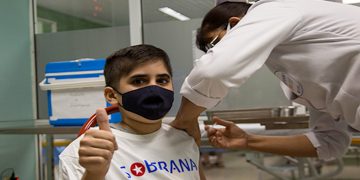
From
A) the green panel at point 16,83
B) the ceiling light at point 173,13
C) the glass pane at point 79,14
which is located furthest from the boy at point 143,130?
the green panel at point 16,83

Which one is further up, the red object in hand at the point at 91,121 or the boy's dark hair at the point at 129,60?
the boy's dark hair at the point at 129,60

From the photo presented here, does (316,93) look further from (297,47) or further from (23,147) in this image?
(23,147)

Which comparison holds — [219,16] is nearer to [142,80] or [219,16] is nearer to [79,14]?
[142,80]

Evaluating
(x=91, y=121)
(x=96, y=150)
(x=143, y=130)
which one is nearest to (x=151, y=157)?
(x=143, y=130)

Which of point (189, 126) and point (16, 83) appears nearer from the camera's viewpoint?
point (189, 126)

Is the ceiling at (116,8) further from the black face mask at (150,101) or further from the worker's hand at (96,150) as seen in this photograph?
the worker's hand at (96,150)

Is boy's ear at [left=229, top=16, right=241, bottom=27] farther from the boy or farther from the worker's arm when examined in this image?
the worker's arm

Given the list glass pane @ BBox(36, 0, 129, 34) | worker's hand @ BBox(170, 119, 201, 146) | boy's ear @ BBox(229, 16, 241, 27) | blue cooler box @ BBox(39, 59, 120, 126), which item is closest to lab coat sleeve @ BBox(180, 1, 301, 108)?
boy's ear @ BBox(229, 16, 241, 27)

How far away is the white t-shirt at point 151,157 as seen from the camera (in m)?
1.00

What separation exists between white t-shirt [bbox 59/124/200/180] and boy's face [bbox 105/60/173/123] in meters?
0.06

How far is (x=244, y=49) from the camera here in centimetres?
86

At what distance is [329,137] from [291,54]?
514 millimetres

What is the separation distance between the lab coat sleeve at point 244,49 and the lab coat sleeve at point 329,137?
57 centimetres

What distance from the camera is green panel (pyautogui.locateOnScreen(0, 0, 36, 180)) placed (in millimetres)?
2594
